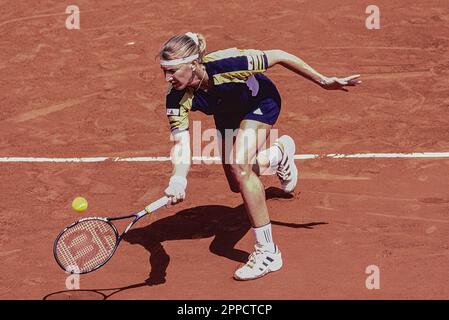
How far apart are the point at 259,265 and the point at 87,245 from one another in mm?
1532

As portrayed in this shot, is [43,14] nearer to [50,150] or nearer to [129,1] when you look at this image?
[129,1]

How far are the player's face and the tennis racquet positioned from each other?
1.00 m

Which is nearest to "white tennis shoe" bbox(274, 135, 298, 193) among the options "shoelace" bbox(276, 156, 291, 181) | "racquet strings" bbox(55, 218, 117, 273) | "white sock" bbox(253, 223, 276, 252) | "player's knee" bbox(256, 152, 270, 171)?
"shoelace" bbox(276, 156, 291, 181)

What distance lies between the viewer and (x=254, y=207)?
335 inches

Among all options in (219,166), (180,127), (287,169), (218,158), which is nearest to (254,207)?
(180,127)

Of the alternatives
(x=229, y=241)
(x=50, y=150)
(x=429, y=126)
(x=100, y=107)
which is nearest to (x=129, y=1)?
(x=100, y=107)

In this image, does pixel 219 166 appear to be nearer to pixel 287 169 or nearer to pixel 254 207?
pixel 287 169

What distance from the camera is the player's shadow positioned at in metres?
9.06

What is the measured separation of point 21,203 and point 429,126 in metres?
4.85

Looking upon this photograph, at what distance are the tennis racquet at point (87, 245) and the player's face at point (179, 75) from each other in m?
1.00

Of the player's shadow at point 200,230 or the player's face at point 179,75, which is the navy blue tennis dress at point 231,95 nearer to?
the player's face at point 179,75

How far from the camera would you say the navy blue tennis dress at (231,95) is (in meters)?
8.50

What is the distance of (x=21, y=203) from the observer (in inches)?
400

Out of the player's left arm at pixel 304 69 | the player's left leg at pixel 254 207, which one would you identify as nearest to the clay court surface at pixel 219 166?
the player's left leg at pixel 254 207
